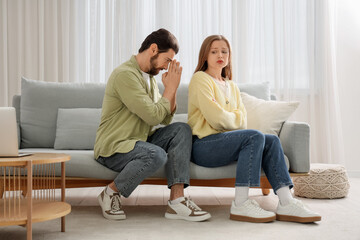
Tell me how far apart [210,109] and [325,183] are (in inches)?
47.0

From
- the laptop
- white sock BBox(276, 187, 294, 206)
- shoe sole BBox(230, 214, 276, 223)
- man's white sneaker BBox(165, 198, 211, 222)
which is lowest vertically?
shoe sole BBox(230, 214, 276, 223)

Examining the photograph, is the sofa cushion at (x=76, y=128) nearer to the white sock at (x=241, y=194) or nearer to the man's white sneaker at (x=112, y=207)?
the man's white sneaker at (x=112, y=207)

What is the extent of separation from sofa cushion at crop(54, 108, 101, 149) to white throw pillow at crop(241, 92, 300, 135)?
3.37ft

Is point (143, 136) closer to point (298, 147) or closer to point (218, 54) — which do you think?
point (218, 54)

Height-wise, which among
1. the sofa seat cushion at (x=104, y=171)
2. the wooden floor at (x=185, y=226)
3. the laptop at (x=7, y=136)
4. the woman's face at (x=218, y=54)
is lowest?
the wooden floor at (x=185, y=226)

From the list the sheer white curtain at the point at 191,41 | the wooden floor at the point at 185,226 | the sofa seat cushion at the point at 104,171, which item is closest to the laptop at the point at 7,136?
the wooden floor at the point at 185,226

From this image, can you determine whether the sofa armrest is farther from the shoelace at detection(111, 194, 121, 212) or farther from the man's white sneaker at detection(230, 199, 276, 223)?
the shoelace at detection(111, 194, 121, 212)

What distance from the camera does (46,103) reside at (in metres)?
3.03

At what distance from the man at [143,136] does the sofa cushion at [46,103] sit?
2.30 feet

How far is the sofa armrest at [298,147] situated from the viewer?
A: 2445 millimetres

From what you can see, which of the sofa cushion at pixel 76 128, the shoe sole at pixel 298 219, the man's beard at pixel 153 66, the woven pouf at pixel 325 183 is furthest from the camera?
the woven pouf at pixel 325 183

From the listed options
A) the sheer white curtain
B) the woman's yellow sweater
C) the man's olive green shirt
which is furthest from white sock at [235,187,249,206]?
the sheer white curtain

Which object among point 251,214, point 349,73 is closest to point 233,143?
point 251,214

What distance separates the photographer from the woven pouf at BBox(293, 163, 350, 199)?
303 cm
